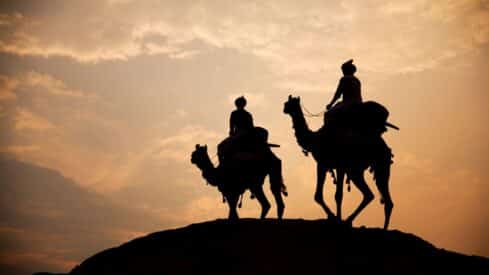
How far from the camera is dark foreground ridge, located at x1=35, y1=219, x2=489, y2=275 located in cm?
1533

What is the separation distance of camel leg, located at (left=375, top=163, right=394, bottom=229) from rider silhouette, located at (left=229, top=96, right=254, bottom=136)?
4.64m

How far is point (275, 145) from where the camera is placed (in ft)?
67.5

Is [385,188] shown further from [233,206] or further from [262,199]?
[233,206]

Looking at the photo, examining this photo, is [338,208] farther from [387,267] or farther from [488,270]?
[488,270]

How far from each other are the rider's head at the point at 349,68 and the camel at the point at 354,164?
1.92m

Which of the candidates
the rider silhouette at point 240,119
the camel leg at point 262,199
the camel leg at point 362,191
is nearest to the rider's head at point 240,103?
the rider silhouette at point 240,119

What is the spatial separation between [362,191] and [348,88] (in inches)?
114

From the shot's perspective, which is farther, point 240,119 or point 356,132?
point 240,119

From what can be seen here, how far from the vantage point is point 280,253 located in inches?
624

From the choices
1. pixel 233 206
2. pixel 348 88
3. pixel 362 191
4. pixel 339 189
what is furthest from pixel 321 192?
pixel 233 206

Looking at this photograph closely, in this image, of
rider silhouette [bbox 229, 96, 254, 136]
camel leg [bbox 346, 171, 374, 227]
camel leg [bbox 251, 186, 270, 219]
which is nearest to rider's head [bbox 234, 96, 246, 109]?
rider silhouette [bbox 229, 96, 254, 136]

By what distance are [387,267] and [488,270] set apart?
291cm

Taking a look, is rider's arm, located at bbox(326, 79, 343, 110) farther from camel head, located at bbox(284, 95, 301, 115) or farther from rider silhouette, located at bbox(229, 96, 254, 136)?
rider silhouette, located at bbox(229, 96, 254, 136)

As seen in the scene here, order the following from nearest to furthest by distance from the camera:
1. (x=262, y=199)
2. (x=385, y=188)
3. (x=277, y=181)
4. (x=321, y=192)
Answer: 1. (x=321, y=192)
2. (x=385, y=188)
3. (x=277, y=181)
4. (x=262, y=199)
